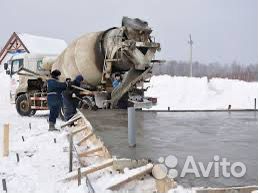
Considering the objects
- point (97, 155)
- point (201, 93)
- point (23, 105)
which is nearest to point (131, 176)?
point (97, 155)

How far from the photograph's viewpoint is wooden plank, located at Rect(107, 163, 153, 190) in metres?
4.87

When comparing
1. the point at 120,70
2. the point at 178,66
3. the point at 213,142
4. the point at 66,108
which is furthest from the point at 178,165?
the point at 178,66

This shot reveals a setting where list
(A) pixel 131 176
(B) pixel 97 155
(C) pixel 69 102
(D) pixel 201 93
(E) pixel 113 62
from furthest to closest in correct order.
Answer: (D) pixel 201 93 < (E) pixel 113 62 < (C) pixel 69 102 < (B) pixel 97 155 < (A) pixel 131 176

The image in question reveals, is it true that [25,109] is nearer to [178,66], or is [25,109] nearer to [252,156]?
[252,156]

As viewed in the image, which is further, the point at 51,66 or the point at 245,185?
the point at 51,66

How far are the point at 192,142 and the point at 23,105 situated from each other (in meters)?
12.4

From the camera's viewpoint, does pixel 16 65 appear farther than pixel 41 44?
No

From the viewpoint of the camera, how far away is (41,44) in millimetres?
41719

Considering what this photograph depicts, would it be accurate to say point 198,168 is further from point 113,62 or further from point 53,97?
point 113,62

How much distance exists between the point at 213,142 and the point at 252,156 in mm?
1236

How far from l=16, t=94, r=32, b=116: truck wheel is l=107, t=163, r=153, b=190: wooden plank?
45.1 feet

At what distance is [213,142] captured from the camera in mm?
7395

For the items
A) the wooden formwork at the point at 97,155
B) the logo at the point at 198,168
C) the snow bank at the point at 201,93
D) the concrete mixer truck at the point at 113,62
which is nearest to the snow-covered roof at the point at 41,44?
the snow bank at the point at 201,93

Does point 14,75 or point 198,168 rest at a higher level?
point 14,75
